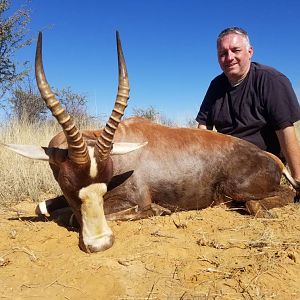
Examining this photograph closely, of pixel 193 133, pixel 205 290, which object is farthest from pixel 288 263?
pixel 193 133

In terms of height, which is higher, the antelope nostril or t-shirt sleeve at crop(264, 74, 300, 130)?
t-shirt sleeve at crop(264, 74, 300, 130)

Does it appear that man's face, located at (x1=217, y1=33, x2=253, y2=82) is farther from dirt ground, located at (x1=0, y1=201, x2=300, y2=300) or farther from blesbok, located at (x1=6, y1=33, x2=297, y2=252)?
dirt ground, located at (x1=0, y1=201, x2=300, y2=300)

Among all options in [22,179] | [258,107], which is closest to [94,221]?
[258,107]

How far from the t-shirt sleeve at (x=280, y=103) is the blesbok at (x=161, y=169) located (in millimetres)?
542

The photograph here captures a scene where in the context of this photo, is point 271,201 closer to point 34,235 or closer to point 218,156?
point 218,156

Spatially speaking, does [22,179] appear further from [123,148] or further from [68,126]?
[68,126]

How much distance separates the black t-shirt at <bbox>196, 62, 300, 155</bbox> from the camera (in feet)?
17.6

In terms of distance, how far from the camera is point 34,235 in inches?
159

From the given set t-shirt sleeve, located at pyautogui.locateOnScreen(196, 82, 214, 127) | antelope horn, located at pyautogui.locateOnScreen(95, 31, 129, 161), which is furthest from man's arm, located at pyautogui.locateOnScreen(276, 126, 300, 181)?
antelope horn, located at pyautogui.locateOnScreen(95, 31, 129, 161)

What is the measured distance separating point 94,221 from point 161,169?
1.37 meters

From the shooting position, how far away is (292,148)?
17.1 ft

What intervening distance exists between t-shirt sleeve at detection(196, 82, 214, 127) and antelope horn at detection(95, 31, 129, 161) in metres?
2.77

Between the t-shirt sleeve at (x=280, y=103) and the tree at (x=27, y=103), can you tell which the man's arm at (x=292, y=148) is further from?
the tree at (x=27, y=103)

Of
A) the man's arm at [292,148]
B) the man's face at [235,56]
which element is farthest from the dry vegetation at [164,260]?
the man's face at [235,56]
